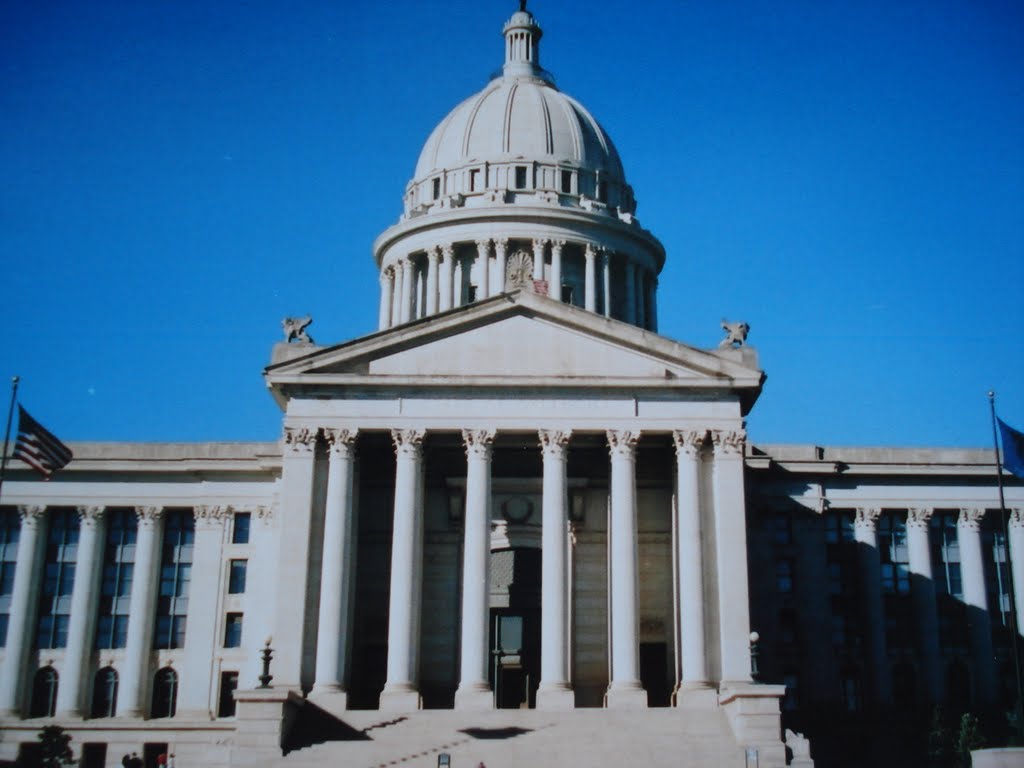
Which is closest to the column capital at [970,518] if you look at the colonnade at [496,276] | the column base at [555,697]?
the colonnade at [496,276]

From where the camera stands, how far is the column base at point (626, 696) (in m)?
41.5

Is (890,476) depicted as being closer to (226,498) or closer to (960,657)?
(960,657)

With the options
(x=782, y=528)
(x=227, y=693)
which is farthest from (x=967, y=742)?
(x=227, y=693)

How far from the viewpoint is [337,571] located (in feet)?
140

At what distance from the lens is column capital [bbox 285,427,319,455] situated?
44.2 metres

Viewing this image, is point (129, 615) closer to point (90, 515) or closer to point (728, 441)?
point (90, 515)

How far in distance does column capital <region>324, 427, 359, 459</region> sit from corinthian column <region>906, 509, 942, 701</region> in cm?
2532

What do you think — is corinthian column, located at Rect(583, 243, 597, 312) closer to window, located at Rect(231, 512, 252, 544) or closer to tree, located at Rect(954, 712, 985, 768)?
window, located at Rect(231, 512, 252, 544)

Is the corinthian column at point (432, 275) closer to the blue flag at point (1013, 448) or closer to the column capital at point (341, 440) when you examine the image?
the column capital at point (341, 440)

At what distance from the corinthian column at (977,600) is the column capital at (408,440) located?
82.8 ft

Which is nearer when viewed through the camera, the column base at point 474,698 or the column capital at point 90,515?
the column base at point 474,698

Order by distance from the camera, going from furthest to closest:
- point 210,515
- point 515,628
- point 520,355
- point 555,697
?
1. point 210,515
2. point 515,628
3. point 520,355
4. point 555,697

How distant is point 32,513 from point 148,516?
486 cm

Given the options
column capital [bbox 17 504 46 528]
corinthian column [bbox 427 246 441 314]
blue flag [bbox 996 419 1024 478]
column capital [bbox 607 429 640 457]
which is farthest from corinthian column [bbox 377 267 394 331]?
blue flag [bbox 996 419 1024 478]
